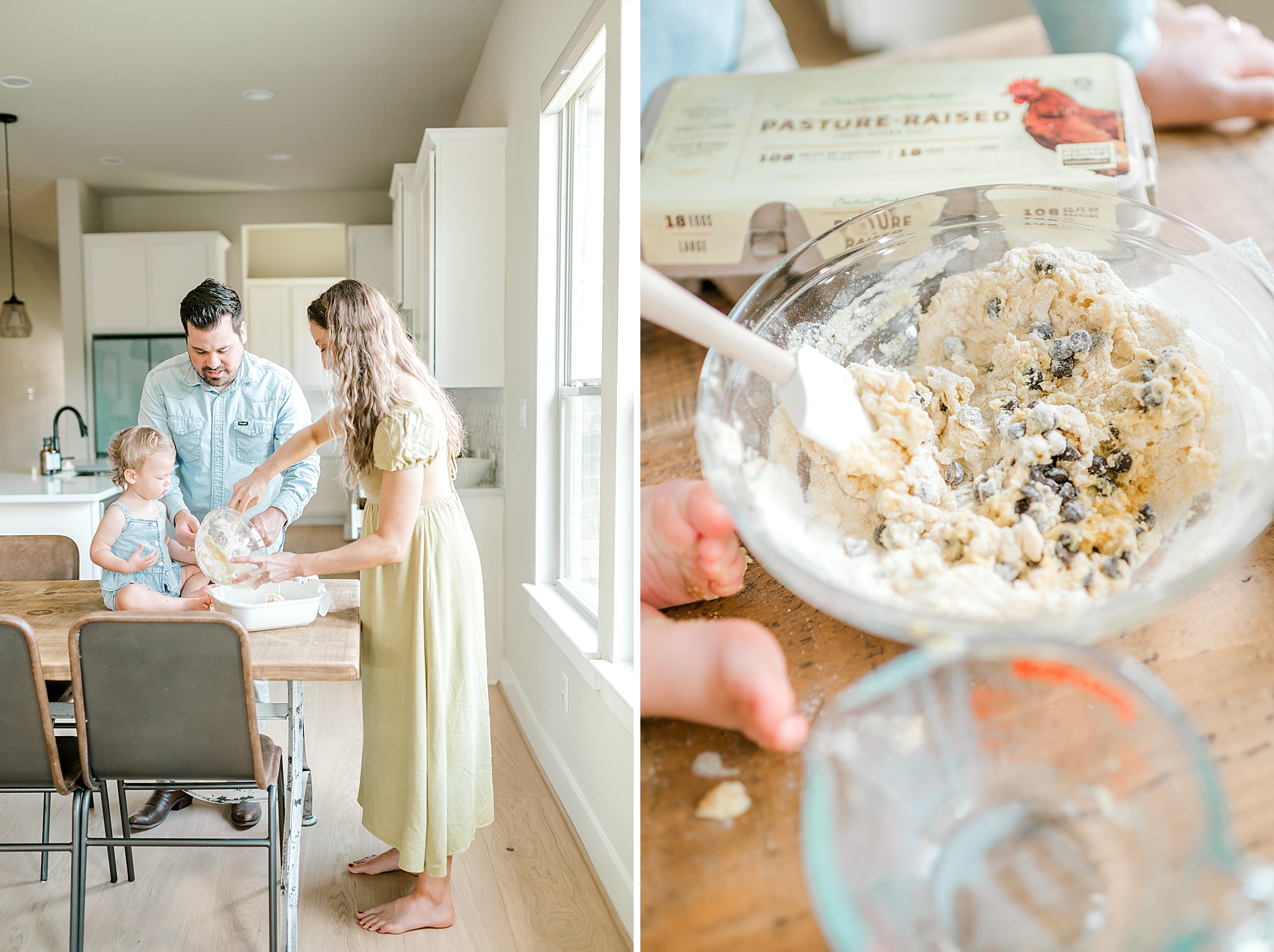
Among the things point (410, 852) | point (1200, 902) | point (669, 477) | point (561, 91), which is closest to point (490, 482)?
point (561, 91)

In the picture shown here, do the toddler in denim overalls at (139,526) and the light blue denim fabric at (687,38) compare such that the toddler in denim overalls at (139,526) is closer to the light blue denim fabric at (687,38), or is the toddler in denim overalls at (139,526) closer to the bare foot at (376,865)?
the bare foot at (376,865)

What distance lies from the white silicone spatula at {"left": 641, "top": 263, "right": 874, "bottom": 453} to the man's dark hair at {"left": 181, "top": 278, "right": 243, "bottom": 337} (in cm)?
145

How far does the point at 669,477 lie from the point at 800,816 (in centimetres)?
21

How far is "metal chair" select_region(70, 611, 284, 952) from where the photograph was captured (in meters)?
1.37

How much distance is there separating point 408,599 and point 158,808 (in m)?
1.02

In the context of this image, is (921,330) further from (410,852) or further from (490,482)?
(490,482)

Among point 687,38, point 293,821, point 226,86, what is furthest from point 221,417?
point 226,86

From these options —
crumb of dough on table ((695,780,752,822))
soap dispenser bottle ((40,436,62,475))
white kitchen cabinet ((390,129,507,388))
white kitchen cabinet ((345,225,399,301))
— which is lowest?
crumb of dough on table ((695,780,752,822))

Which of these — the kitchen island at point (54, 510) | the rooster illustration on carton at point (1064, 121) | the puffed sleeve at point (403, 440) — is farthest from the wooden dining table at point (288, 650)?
the rooster illustration on carton at point (1064, 121)

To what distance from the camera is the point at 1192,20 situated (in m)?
0.48

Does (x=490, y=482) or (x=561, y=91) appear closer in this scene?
(x=561, y=91)

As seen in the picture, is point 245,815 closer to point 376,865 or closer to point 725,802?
point 376,865

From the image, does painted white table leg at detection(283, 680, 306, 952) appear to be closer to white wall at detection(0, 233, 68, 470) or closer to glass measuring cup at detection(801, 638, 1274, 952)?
glass measuring cup at detection(801, 638, 1274, 952)

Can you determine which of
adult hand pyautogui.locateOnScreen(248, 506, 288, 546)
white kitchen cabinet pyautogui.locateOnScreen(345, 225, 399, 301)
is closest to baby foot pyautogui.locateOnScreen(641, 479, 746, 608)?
adult hand pyautogui.locateOnScreen(248, 506, 288, 546)
